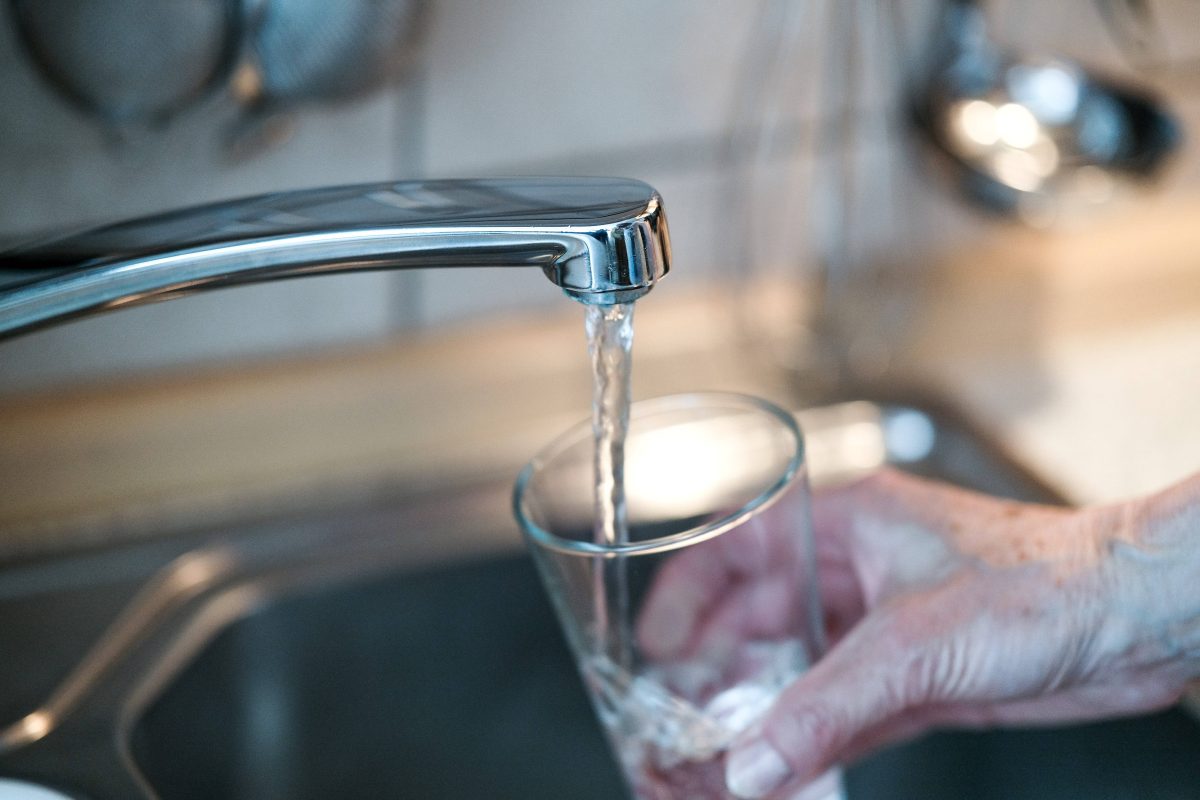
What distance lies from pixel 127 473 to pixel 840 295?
39 centimetres

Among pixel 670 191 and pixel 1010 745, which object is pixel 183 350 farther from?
pixel 1010 745

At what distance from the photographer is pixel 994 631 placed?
1.28 ft

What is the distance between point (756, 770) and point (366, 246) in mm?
196

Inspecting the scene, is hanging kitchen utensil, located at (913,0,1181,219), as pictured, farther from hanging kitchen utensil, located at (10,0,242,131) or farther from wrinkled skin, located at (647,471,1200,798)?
hanging kitchen utensil, located at (10,0,242,131)

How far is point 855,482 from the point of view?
1.53ft

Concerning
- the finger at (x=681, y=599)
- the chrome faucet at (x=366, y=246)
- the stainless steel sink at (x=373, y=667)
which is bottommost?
the stainless steel sink at (x=373, y=667)

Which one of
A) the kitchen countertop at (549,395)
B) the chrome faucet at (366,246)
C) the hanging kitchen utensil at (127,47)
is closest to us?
the chrome faucet at (366,246)

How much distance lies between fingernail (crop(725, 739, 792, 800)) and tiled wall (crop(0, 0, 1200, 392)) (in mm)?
331

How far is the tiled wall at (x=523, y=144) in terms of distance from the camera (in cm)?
55

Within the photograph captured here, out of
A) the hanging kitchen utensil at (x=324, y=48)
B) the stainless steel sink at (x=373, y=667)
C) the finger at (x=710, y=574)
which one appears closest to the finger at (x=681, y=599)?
the finger at (x=710, y=574)

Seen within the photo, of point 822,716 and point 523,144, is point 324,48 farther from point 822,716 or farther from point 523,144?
point 822,716

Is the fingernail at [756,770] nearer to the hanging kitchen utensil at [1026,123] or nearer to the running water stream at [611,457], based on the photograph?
the running water stream at [611,457]

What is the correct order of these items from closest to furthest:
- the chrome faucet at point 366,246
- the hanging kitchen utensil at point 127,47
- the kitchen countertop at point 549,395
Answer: the chrome faucet at point 366,246 → the hanging kitchen utensil at point 127,47 → the kitchen countertop at point 549,395

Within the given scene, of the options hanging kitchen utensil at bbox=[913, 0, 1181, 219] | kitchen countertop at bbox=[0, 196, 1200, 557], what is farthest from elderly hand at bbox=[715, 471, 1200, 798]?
hanging kitchen utensil at bbox=[913, 0, 1181, 219]
